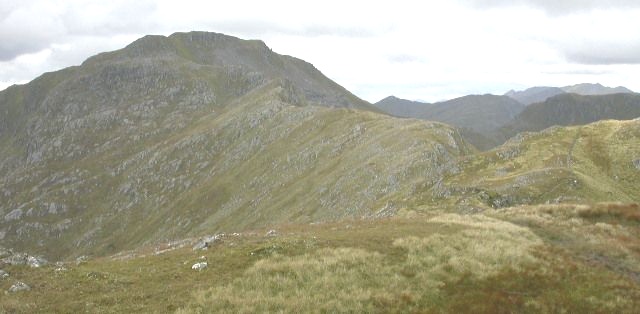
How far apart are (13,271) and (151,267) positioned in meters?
6.86

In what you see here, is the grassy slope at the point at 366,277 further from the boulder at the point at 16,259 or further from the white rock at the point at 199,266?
the boulder at the point at 16,259

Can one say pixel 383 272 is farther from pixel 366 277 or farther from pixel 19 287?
pixel 19 287

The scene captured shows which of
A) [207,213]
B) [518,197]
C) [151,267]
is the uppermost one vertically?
[151,267]

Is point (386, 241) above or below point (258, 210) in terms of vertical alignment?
above

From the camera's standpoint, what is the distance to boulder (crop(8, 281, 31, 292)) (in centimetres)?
2314

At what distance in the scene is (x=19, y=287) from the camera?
2338cm

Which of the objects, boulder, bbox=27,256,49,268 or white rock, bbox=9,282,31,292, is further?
boulder, bbox=27,256,49,268

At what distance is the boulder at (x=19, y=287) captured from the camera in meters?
23.1

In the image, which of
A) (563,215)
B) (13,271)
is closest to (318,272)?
(13,271)

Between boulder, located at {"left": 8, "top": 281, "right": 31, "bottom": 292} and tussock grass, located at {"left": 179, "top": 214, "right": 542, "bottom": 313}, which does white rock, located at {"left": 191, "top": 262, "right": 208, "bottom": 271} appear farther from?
boulder, located at {"left": 8, "top": 281, "right": 31, "bottom": 292}

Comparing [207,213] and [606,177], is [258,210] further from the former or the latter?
[606,177]

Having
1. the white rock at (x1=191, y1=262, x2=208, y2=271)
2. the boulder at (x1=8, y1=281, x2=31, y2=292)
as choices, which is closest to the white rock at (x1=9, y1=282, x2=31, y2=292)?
the boulder at (x1=8, y1=281, x2=31, y2=292)

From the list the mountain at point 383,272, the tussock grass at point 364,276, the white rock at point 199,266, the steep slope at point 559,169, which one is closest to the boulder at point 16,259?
the mountain at point 383,272

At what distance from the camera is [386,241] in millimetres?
31375
